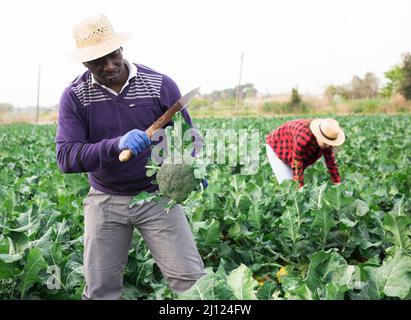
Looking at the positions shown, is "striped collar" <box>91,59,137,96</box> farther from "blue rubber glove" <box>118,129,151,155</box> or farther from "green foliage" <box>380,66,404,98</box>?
"green foliage" <box>380,66,404,98</box>

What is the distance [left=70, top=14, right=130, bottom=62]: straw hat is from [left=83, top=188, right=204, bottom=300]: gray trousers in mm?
820

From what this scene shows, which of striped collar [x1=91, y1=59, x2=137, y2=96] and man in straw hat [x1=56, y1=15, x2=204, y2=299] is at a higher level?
striped collar [x1=91, y1=59, x2=137, y2=96]

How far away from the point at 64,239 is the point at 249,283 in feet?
7.56

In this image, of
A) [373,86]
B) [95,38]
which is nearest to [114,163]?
[95,38]

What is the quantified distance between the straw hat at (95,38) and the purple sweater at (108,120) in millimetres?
188

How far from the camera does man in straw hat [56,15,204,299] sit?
270 centimetres

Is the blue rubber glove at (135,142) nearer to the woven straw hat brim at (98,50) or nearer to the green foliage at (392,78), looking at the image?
the woven straw hat brim at (98,50)

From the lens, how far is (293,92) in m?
44.7

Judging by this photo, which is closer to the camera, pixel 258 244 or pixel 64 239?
pixel 64 239

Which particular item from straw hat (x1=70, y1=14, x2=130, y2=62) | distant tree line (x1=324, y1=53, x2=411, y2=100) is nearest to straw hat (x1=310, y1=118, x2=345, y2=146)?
straw hat (x1=70, y1=14, x2=130, y2=62)

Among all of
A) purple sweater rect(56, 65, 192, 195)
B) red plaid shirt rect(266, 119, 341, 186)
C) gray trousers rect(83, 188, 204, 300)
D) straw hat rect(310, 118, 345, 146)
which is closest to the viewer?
purple sweater rect(56, 65, 192, 195)

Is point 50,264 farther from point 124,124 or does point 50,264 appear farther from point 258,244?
point 258,244
